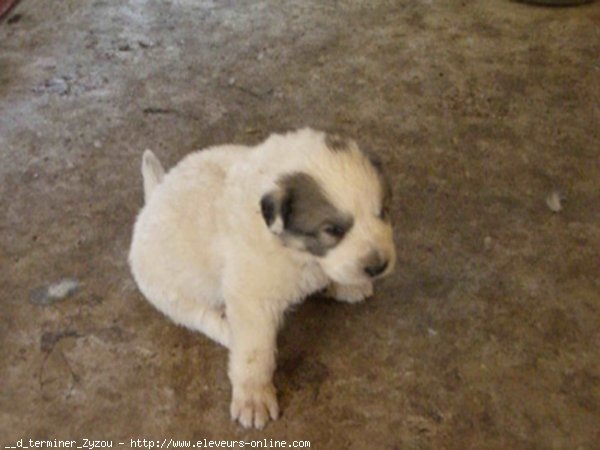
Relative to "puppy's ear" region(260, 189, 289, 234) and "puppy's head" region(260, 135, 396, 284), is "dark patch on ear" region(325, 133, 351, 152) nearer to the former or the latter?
"puppy's head" region(260, 135, 396, 284)

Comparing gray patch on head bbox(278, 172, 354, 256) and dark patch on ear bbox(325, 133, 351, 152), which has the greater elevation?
dark patch on ear bbox(325, 133, 351, 152)

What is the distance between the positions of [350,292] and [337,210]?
0.74 metres

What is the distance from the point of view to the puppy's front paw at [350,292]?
251 cm

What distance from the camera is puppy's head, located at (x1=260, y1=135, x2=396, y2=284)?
1.85m

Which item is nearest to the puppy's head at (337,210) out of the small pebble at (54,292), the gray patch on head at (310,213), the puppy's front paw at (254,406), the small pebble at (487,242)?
the gray patch on head at (310,213)

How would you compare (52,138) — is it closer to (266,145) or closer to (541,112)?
(266,145)

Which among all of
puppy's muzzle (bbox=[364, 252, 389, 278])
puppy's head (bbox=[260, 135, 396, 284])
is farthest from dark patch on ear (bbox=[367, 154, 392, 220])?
puppy's muzzle (bbox=[364, 252, 389, 278])

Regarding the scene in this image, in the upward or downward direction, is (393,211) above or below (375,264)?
below

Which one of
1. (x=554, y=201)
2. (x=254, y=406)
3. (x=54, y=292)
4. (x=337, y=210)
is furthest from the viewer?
(x=554, y=201)

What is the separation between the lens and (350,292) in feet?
8.28

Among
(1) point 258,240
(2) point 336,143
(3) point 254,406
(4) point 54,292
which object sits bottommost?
(4) point 54,292

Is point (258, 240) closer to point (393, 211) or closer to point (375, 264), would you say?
point (375, 264)

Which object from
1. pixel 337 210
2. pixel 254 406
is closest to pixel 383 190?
pixel 337 210

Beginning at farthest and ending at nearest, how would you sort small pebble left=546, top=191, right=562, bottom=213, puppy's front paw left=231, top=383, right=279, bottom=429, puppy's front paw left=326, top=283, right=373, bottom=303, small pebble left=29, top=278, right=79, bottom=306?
1. small pebble left=546, top=191, right=562, bottom=213
2. small pebble left=29, top=278, right=79, bottom=306
3. puppy's front paw left=326, top=283, right=373, bottom=303
4. puppy's front paw left=231, top=383, right=279, bottom=429
